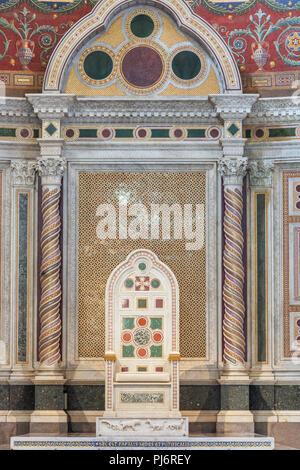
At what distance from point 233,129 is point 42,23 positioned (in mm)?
2698

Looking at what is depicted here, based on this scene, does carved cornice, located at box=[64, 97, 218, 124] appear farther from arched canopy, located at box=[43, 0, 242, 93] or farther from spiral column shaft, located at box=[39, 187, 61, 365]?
spiral column shaft, located at box=[39, 187, 61, 365]

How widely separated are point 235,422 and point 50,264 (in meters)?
2.86

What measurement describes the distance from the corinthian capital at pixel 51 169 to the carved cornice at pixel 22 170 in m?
0.17

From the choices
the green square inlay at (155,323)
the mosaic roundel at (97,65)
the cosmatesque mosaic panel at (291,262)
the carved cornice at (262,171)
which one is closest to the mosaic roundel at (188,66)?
the mosaic roundel at (97,65)

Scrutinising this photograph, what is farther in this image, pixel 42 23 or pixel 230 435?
pixel 42 23

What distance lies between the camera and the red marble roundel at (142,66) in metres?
11.9

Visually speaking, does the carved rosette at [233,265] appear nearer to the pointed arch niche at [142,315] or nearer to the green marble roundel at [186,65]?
the pointed arch niche at [142,315]

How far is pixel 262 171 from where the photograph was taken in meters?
11.9

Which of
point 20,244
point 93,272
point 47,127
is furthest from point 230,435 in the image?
point 47,127

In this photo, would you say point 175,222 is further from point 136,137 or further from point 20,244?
point 20,244

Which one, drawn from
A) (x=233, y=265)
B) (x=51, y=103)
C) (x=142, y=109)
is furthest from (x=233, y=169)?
(x=51, y=103)

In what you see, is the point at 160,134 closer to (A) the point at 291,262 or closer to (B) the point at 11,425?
(A) the point at 291,262

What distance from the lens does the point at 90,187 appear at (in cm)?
1195

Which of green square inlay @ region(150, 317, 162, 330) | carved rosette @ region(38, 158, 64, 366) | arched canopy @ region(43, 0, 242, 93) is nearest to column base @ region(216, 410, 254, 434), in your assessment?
green square inlay @ region(150, 317, 162, 330)
